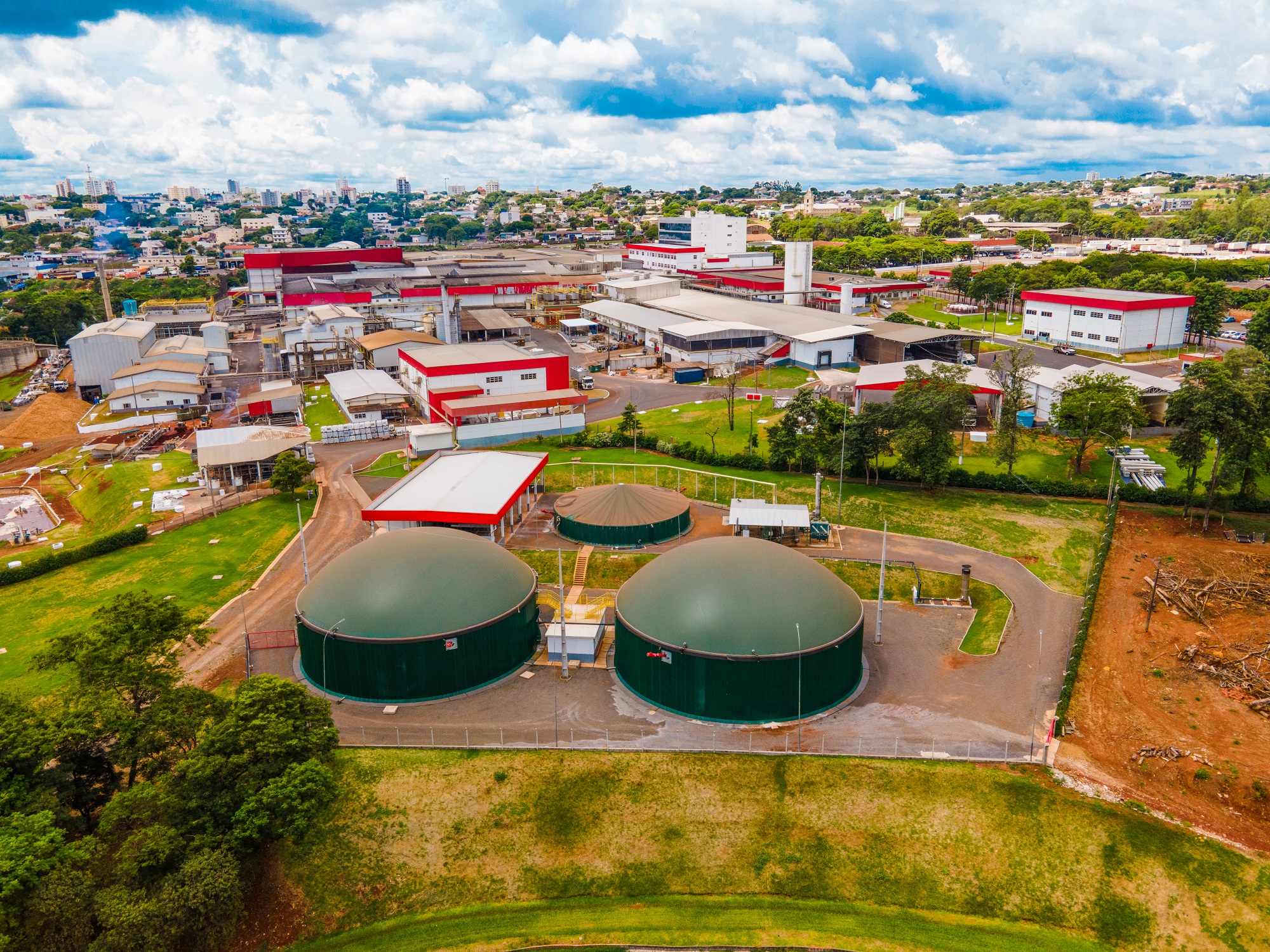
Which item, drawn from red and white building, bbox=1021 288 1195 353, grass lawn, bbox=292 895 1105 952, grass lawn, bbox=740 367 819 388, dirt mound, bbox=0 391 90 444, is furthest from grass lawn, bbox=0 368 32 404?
red and white building, bbox=1021 288 1195 353

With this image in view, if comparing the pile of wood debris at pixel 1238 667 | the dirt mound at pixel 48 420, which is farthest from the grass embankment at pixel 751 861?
the dirt mound at pixel 48 420

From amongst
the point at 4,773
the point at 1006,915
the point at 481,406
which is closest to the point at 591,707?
the point at 1006,915

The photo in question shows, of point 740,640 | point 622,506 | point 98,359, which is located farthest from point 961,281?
point 98,359

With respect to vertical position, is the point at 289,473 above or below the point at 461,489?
below

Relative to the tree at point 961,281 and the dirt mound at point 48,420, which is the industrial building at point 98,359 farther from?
the tree at point 961,281

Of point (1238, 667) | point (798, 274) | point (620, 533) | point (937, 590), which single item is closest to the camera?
point (1238, 667)

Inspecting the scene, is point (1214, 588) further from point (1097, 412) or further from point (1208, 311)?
point (1208, 311)

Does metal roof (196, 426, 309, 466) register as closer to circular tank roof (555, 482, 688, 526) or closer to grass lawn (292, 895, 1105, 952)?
circular tank roof (555, 482, 688, 526)
